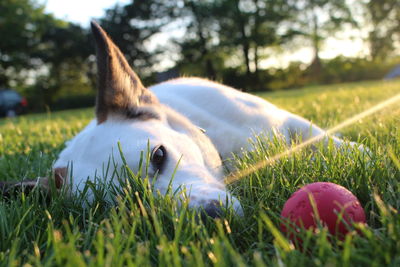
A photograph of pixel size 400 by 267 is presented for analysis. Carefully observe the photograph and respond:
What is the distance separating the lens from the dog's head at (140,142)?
196 centimetres

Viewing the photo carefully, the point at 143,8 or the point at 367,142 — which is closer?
the point at 367,142

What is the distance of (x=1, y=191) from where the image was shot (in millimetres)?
2176

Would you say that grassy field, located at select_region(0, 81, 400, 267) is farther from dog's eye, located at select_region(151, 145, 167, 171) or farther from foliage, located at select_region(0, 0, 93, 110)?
foliage, located at select_region(0, 0, 93, 110)

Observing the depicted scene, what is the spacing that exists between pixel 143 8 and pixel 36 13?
11754mm

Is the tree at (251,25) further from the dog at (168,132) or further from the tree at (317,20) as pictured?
the dog at (168,132)

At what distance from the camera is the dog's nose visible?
5.26 feet

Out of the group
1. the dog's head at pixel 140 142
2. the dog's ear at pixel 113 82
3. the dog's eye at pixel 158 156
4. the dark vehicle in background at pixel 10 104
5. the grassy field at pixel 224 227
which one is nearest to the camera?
the grassy field at pixel 224 227

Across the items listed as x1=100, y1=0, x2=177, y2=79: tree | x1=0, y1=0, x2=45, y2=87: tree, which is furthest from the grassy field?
x1=100, y1=0, x2=177, y2=79: tree

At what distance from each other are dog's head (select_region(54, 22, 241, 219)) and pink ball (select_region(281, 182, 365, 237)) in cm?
34

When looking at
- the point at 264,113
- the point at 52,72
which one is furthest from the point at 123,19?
the point at 264,113

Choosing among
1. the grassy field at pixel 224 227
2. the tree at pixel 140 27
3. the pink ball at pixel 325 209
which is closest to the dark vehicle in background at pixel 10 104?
the tree at pixel 140 27

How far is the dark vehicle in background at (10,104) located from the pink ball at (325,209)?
24483 mm

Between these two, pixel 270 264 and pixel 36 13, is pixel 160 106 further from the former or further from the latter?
pixel 36 13

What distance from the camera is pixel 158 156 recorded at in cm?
211
